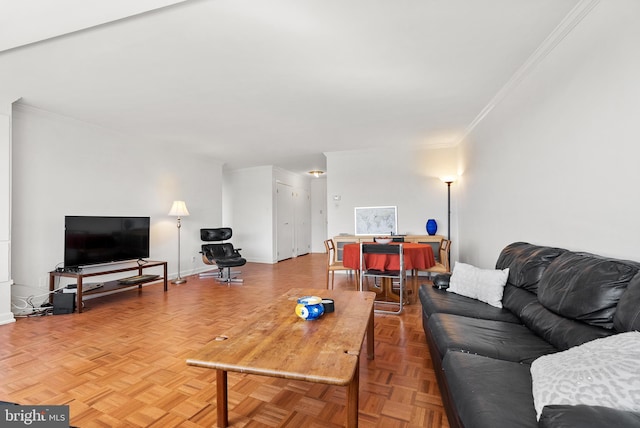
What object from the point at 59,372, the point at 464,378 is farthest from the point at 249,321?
the point at 59,372

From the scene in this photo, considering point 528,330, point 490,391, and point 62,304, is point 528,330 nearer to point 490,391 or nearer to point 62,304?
point 490,391

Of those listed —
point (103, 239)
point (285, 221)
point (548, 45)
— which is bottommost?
point (103, 239)

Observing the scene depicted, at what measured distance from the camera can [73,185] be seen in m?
4.00

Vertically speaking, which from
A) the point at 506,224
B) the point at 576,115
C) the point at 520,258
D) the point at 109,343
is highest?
the point at 576,115

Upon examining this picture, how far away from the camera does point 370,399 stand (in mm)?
1764

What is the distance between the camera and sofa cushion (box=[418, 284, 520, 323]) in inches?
80.8

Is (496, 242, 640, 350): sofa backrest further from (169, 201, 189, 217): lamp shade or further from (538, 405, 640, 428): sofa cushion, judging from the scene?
(169, 201, 189, 217): lamp shade

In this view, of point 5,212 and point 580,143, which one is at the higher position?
point 580,143

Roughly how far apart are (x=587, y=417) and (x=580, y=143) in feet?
6.43

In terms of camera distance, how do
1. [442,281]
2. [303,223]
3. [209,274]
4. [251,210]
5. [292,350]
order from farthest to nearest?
1. [303,223]
2. [251,210]
3. [209,274]
4. [442,281]
5. [292,350]

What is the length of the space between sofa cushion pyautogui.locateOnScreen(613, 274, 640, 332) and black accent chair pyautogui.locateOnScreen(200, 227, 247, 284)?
191 inches

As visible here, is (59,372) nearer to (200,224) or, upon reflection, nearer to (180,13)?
Answer: (180,13)

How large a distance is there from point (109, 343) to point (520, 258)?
366 centimetres

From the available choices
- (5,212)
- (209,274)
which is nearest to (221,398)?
(5,212)
